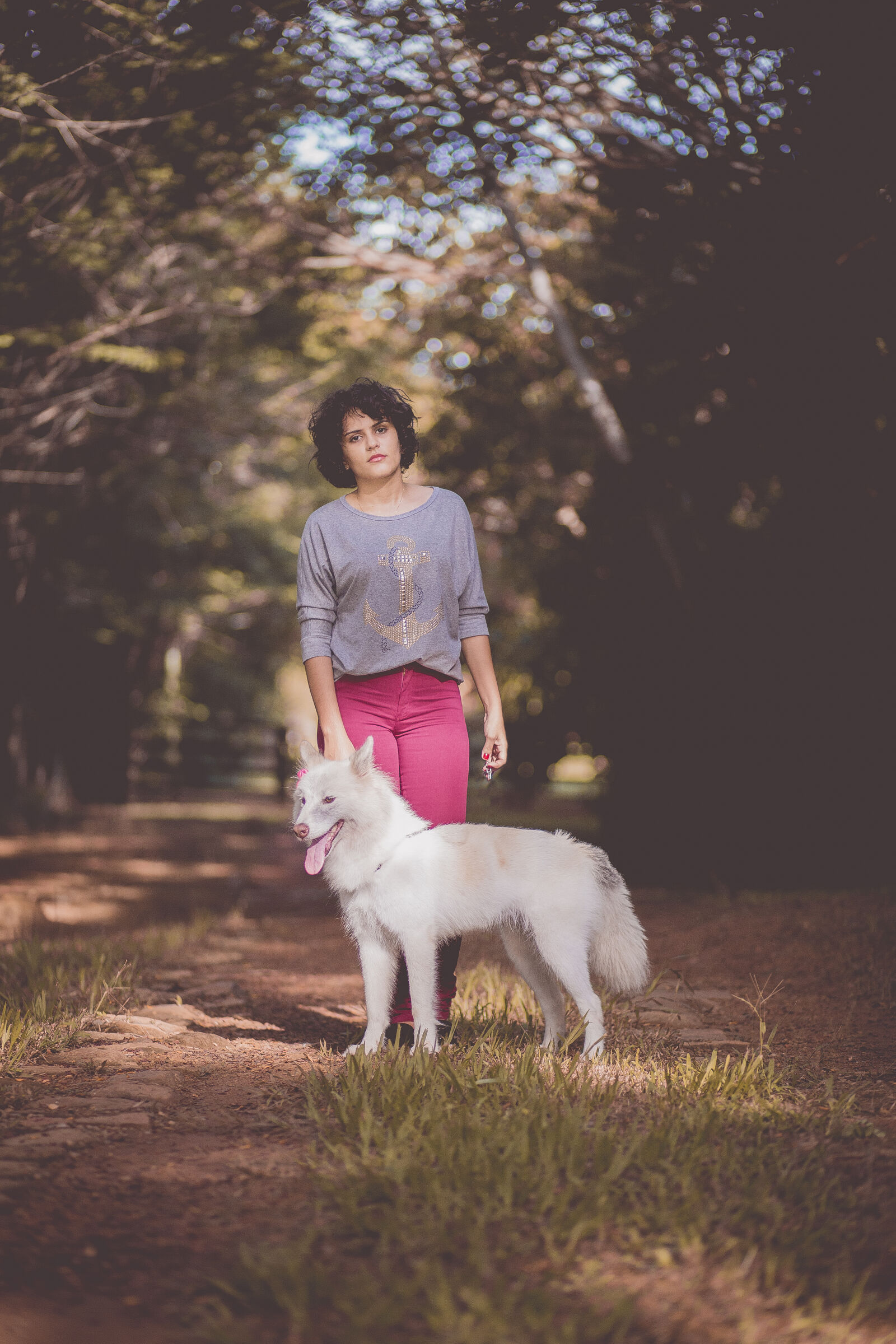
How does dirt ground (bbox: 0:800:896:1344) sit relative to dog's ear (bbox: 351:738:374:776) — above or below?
below

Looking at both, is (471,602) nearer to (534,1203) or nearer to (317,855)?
(317,855)

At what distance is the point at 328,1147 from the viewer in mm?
2918

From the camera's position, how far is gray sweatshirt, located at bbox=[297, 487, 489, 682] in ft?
13.1

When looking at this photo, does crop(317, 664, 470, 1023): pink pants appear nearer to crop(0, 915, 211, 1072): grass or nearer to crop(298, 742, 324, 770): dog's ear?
crop(298, 742, 324, 770): dog's ear

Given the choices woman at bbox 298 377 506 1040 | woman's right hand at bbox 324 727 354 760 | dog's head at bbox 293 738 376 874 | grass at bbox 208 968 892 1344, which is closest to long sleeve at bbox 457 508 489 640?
woman at bbox 298 377 506 1040

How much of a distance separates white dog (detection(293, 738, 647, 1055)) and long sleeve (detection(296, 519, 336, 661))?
0.42 meters

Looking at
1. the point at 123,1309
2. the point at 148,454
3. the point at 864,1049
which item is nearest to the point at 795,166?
the point at 864,1049

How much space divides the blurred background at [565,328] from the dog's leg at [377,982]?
0.84 metres

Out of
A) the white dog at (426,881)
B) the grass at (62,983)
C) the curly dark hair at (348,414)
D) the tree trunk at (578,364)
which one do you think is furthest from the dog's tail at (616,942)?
the tree trunk at (578,364)

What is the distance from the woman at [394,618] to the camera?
4.00 m

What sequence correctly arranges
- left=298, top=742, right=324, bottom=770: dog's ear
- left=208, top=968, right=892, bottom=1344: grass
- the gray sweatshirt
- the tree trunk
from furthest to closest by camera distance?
the tree trunk < the gray sweatshirt < left=298, top=742, right=324, bottom=770: dog's ear < left=208, top=968, right=892, bottom=1344: grass

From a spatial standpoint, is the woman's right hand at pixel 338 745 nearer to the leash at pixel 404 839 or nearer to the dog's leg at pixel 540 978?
the leash at pixel 404 839

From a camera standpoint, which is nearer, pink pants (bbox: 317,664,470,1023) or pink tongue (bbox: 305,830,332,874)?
pink tongue (bbox: 305,830,332,874)

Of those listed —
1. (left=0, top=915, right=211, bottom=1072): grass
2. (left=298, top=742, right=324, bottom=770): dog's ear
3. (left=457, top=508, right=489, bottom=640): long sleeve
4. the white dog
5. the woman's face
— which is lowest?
(left=0, top=915, right=211, bottom=1072): grass
